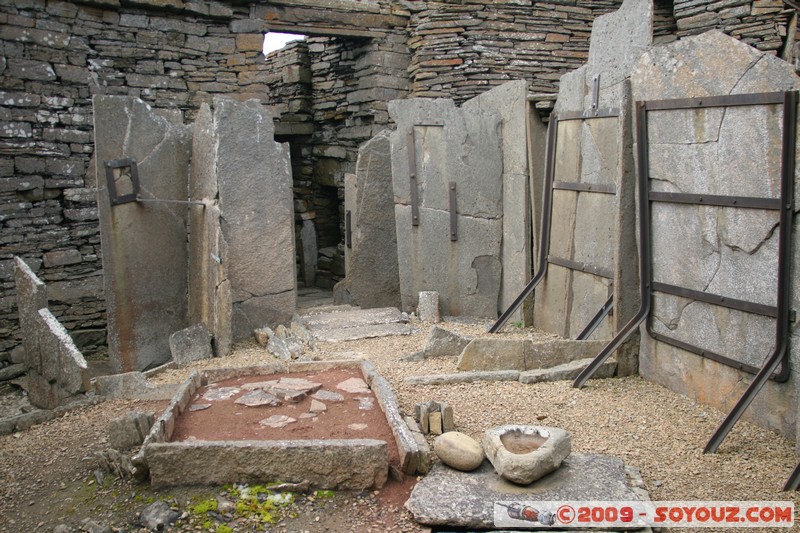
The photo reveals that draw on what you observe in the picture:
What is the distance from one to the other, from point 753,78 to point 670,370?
1788mm

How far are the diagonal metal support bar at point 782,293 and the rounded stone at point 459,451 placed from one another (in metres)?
1.20

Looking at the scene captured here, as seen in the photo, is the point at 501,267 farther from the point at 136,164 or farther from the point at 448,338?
the point at 136,164

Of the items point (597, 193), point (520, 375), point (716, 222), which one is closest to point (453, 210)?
point (597, 193)

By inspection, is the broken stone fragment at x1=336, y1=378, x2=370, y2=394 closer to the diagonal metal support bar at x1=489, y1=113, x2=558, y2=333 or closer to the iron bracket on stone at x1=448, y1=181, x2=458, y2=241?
the diagonal metal support bar at x1=489, y1=113, x2=558, y2=333

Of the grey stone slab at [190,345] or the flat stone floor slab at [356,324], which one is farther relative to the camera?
the flat stone floor slab at [356,324]

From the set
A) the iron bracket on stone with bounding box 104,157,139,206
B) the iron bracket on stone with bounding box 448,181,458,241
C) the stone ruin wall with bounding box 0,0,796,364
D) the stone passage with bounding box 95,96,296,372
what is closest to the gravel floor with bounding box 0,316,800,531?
the stone passage with bounding box 95,96,296,372

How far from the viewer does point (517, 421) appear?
4.13 meters

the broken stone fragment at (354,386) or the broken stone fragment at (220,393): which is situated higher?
the broken stone fragment at (220,393)

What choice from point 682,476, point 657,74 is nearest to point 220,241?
point 657,74

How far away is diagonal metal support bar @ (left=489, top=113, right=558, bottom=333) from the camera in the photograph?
6.27m

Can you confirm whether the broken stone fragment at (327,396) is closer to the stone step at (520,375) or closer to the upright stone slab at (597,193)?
the stone step at (520,375)

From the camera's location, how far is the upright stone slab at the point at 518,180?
6734 mm

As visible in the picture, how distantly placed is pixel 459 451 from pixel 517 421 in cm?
81

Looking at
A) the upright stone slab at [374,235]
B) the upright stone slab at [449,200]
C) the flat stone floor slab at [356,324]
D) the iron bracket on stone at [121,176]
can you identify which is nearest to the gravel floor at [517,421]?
the flat stone floor slab at [356,324]
